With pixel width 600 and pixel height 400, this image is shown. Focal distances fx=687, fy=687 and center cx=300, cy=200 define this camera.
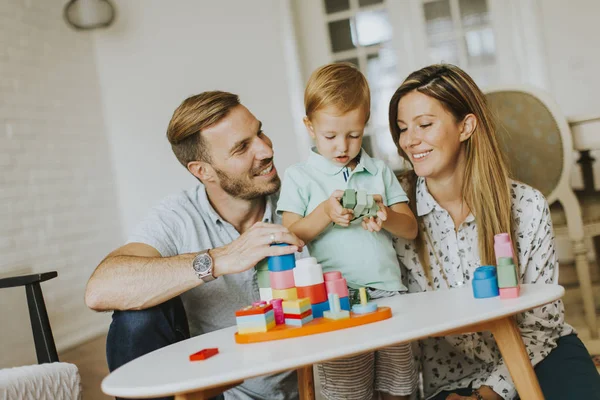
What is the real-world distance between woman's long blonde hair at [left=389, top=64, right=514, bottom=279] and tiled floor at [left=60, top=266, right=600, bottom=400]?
1216 mm

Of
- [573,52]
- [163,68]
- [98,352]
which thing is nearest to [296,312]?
[98,352]

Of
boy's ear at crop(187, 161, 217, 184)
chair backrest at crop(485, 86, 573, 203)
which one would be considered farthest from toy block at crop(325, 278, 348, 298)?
chair backrest at crop(485, 86, 573, 203)

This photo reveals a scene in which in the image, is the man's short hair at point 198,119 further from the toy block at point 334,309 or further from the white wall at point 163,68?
the white wall at point 163,68

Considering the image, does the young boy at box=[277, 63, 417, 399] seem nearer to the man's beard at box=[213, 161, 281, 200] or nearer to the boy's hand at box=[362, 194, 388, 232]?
the boy's hand at box=[362, 194, 388, 232]

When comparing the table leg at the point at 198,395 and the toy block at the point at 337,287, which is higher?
the toy block at the point at 337,287

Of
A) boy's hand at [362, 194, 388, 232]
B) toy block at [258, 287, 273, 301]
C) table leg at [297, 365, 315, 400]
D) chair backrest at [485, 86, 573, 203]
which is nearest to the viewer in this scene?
toy block at [258, 287, 273, 301]

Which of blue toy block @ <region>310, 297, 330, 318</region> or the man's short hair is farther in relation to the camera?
the man's short hair

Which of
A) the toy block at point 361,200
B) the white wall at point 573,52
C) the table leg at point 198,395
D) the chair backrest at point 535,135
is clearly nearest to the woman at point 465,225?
the toy block at point 361,200

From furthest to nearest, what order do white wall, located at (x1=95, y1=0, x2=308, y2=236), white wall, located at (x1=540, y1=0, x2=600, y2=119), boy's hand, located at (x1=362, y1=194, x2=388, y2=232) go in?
white wall, located at (x1=95, y1=0, x2=308, y2=236) < white wall, located at (x1=540, y1=0, x2=600, y2=119) < boy's hand, located at (x1=362, y1=194, x2=388, y2=232)

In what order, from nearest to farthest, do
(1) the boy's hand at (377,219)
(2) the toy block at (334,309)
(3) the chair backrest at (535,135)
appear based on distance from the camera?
(2) the toy block at (334,309) → (1) the boy's hand at (377,219) → (3) the chair backrest at (535,135)

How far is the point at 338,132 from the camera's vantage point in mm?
1790

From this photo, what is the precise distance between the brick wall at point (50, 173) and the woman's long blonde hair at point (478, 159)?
A: 2460 mm

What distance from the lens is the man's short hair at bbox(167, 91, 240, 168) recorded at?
2102 mm

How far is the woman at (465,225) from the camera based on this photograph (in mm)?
1814
